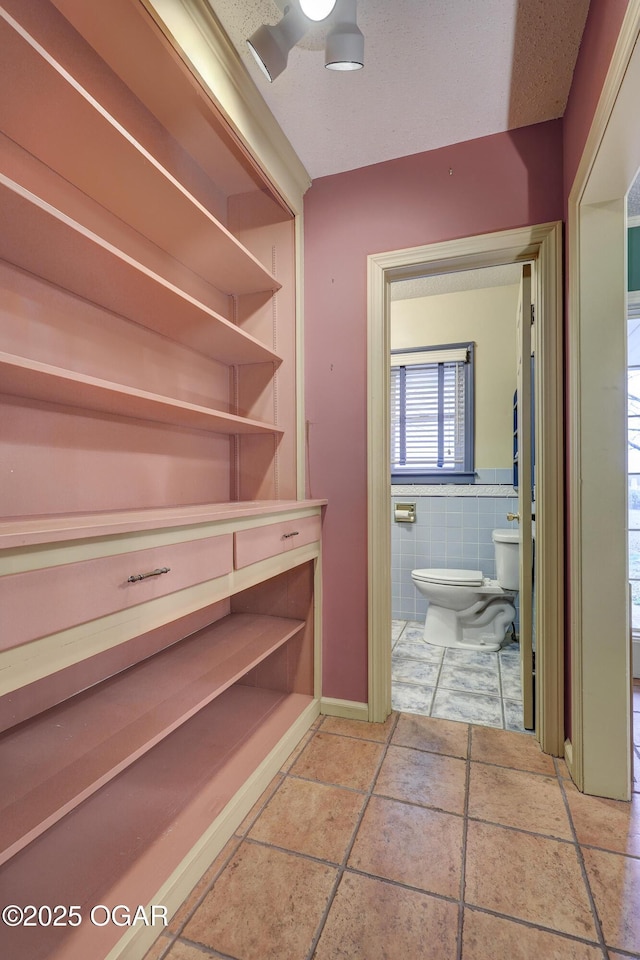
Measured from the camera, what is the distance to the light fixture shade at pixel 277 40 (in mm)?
1362

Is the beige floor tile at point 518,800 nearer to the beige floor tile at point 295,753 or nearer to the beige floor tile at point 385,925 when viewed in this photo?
the beige floor tile at point 385,925

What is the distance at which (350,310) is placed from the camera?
82.4 inches

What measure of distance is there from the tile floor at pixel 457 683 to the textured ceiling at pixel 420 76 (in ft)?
8.13

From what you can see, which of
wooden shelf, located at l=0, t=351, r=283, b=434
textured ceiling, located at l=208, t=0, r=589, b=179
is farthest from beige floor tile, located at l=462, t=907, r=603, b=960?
textured ceiling, located at l=208, t=0, r=589, b=179

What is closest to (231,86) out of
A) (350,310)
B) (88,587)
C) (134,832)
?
(350,310)

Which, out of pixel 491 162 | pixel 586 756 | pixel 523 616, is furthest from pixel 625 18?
pixel 586 756

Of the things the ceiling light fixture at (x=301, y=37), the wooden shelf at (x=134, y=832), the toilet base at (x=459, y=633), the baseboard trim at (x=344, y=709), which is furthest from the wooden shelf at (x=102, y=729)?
the ceiling light fixture at (x=301, y=37)

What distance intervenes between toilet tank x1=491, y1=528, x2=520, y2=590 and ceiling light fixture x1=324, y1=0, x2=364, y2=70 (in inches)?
98.5

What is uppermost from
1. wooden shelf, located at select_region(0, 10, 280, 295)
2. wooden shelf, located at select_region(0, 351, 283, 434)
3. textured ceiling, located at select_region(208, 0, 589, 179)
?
textured ceiling, located at select_region(208, 0, 589, 179)

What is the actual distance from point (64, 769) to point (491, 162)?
248 cm

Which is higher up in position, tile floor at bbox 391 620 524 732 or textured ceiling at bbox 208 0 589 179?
textured ceiling at bbox 208 0 589 179

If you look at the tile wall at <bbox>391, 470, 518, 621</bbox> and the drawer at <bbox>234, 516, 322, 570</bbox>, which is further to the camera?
the tile wall at <bbox>391, 470, 518, 621</bbox>

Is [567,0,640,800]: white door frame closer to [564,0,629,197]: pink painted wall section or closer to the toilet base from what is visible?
[564,0,629,197]: pink painted wall section

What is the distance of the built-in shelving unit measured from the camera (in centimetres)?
96
